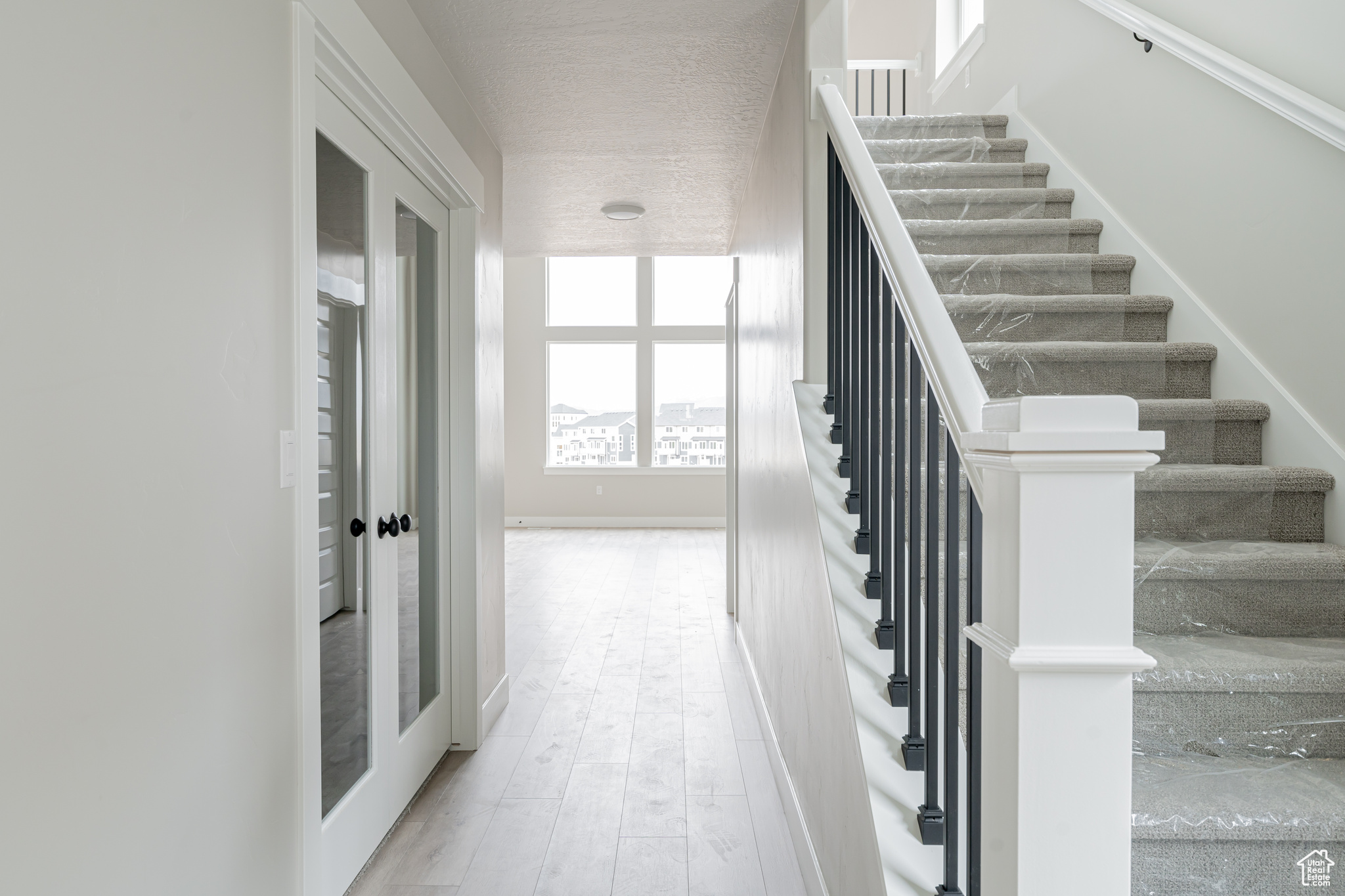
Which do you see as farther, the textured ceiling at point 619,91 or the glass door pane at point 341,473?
the textured ceiling at point 619,91

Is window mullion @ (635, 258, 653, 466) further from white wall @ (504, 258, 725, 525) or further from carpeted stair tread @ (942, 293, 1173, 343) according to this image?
carpeted stair tread @ (942, 293, 1173, 343)

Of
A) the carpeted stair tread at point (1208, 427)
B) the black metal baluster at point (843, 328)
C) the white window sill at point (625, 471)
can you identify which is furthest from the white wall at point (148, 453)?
the white window sill at point (625, 471)

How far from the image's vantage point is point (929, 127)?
329 centimetres

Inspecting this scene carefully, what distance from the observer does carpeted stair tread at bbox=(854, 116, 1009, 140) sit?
3.10m

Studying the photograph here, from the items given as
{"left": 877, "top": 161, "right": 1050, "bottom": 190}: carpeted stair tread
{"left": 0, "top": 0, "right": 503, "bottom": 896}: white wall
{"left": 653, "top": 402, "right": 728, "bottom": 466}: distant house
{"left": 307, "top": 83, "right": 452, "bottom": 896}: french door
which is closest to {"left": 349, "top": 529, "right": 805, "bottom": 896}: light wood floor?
{"left": 307, "top": 83, "right": 452, "bottom": 896}: french door

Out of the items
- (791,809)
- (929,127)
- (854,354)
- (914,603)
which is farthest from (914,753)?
(929,127)

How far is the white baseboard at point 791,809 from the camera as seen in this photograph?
1.83 m

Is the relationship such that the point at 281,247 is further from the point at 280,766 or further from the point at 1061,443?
the point at 1061,443

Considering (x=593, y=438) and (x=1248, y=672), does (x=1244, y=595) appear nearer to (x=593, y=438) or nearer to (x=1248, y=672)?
(x=1248, y=672)

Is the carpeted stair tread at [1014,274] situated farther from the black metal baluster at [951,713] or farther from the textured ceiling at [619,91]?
the black metal baluster at [951,713]

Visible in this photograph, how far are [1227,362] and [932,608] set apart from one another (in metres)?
1.64

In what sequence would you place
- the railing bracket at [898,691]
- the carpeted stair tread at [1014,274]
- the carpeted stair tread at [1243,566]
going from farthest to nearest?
the carpeted stair tread at [1014,274] → the carpeted stair tread at [1243,566] → the railing bracket at [898,691]

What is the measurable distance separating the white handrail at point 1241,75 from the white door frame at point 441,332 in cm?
228

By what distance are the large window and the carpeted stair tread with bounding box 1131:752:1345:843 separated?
7.69 m
